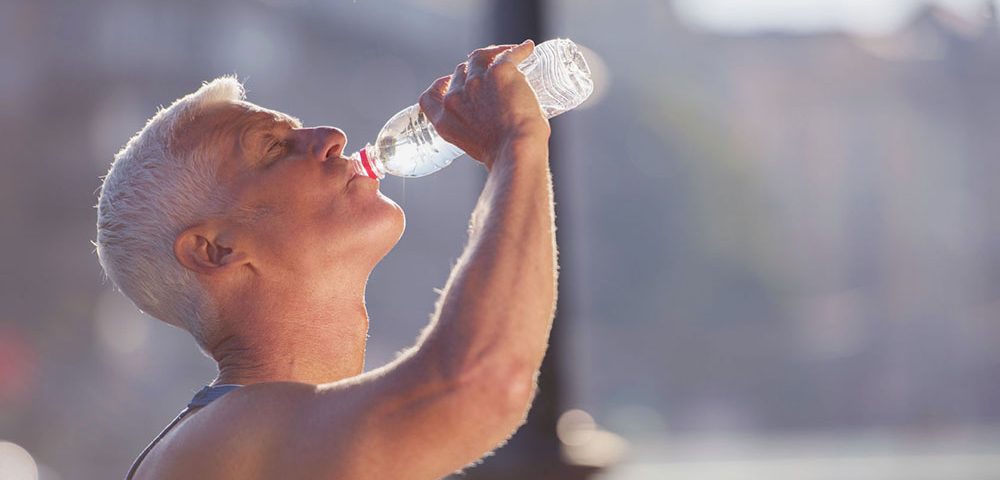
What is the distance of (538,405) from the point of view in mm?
3143

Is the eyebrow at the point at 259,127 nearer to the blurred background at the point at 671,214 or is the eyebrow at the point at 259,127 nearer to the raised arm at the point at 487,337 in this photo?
the raised arm at the point at 487,337

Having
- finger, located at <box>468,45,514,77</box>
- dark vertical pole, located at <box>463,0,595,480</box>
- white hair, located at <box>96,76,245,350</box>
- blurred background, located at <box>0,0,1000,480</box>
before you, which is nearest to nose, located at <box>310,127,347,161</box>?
white hair, located at <box>96,76,245,350</box>

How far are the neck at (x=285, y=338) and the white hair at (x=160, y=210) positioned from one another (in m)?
0.06

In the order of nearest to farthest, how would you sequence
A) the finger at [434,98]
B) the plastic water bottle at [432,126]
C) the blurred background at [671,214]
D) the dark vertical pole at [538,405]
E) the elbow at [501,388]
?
the elbow at [501,388] → the finger at [434,98] → the plastic water bottle at [432,126] → the dark vertical pole at [538,405] → the blurred background at [671,214]

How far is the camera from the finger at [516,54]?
133 cm

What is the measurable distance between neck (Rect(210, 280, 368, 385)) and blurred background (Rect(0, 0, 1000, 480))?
Answer: 18.1 metres

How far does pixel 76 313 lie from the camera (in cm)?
2031

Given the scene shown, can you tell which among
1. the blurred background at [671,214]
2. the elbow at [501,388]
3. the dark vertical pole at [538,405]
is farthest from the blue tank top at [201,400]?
the blurred background at [671,214]

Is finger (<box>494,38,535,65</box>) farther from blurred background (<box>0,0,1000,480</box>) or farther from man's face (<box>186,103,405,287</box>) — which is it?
blurred background (<box>0,0,1000,480</box>)

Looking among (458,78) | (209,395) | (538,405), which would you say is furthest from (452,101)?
(538,405)

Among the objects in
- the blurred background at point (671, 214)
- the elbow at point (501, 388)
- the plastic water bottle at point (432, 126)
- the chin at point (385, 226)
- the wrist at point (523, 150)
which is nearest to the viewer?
the elbow at point (501, 388)

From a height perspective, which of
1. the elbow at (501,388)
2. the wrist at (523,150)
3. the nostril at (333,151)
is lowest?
the elbow at (501,388)

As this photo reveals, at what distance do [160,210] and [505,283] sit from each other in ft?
1.76

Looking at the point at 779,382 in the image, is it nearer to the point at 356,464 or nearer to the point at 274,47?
the point at 274,47
